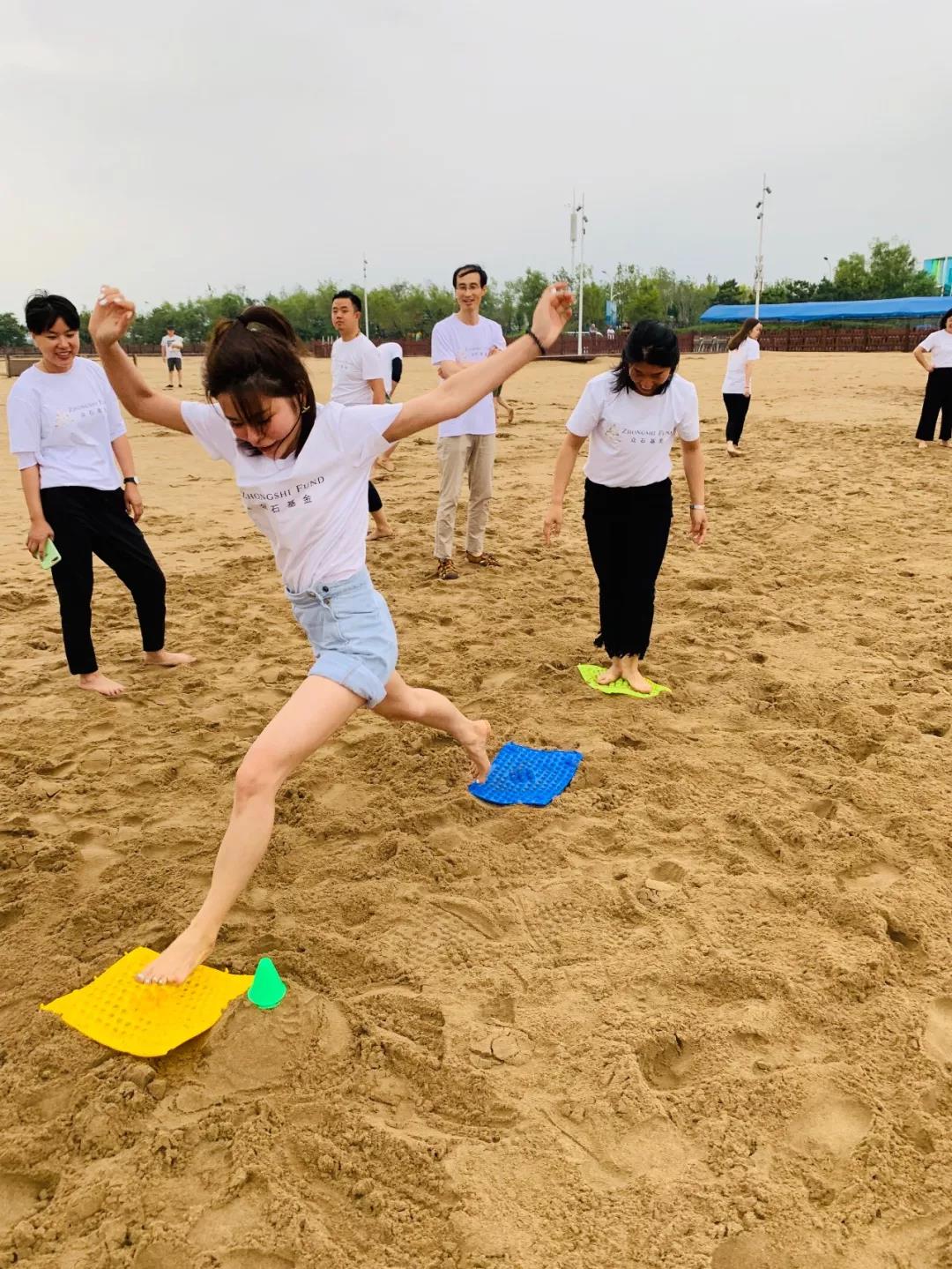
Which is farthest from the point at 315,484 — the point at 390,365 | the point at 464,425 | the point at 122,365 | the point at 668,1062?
the point at 390,365

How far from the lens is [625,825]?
10.8 ft

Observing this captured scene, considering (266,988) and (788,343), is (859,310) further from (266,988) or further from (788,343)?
(266,988)

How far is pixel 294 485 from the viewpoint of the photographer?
251 cm

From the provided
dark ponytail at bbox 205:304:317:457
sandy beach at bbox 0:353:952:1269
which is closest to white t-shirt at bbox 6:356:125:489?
sandy beach at bbox 0:353:952:1269

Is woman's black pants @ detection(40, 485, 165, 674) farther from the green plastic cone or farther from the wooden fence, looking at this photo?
the wooden fence

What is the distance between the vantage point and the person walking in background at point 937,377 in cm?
1105

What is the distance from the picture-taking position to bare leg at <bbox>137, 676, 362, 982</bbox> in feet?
7.74

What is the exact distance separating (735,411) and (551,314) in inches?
371

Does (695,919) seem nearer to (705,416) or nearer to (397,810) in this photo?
(397,810)

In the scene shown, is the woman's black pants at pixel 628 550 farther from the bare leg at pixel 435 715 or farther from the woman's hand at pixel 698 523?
the bare leg at pixel 435 715

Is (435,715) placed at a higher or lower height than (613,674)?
higher

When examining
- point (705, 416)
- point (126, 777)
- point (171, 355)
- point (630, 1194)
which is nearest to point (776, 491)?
point (705, 416)

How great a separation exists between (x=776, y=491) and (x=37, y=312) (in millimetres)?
7345

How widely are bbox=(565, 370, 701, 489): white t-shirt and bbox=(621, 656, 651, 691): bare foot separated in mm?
925
